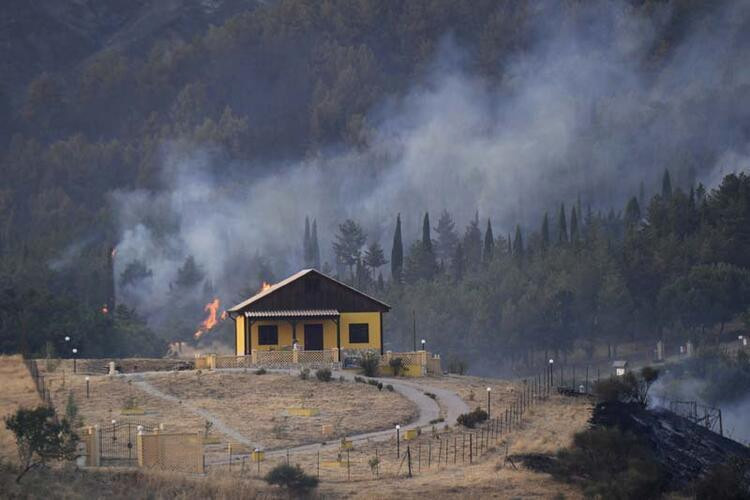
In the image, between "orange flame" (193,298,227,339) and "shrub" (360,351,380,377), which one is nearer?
"shrub" (360,351,380,377)

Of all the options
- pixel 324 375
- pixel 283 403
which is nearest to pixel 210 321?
pixel 324 375

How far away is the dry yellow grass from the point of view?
200ft

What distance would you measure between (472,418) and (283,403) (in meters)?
10.8

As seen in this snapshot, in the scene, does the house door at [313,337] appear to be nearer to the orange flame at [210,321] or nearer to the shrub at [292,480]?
the shrub at [292,480]

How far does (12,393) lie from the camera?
79.9 metres

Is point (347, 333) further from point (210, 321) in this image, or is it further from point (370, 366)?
point (210, 321)

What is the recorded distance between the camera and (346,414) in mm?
75562

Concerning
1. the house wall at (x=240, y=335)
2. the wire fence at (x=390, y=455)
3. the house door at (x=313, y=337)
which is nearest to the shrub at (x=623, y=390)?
the wire fence at (x=390, y=455)

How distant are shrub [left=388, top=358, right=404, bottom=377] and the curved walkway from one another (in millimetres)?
2604

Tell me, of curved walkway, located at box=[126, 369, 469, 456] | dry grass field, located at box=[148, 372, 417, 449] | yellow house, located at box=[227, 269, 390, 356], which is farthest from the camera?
yellow house, located at box=[227, 269, 390, 356]

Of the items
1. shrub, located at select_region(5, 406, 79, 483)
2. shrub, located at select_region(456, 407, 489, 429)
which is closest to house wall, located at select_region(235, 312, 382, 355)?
shrub, located at select_region(456, 407, 489, 429)

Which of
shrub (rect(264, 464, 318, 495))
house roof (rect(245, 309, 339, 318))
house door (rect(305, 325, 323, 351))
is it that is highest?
house roof (rect(245, 309, 339, 318))

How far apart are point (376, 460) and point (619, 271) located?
97.1 m

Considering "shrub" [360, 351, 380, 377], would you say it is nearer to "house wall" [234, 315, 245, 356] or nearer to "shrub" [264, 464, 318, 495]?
"house wall" [234, 315, 245, 356]
